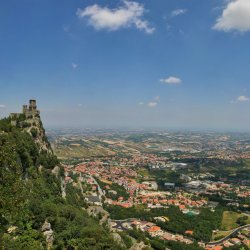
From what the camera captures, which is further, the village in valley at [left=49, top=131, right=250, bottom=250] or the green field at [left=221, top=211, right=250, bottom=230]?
the green field at [left=221, top=211, right=250, bottom=230]

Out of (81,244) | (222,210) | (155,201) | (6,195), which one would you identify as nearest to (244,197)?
(222,210)

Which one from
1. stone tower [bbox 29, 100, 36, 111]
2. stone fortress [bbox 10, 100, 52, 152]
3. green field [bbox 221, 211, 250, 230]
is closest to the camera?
stone fortress [bbox 10, 100, 52, 152]

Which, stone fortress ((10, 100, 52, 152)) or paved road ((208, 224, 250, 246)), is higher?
stone fortress ((10, 100, 52, 152))

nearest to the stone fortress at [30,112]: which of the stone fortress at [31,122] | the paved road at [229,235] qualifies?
the stone fortress at [31,122]

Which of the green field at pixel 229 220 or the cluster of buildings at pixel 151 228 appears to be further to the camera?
the green field at pixel 229 220

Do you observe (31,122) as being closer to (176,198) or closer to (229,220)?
(229,220)

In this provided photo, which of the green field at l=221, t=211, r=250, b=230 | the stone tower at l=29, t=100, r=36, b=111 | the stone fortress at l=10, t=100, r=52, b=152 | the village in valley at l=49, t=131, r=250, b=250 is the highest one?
the stone tower at l=29, t=100, r=36, b=111

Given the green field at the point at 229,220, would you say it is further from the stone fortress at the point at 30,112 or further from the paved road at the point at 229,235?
the stone fortress at the point at 30,112

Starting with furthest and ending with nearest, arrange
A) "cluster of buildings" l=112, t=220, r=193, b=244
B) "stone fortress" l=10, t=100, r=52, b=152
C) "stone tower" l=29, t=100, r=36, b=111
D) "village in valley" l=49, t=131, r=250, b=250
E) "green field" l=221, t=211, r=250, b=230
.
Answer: "green field" l=221, t=211, r=250, b=230
"village in valley" l=49, t=131, r=250, b=250
"cluster of buildings" l=112, t=220, r=193, b=244
"stone tower" l=29, t=100, r=36, b=111
"stone fortress" l=10, t=100, r=52, b=152

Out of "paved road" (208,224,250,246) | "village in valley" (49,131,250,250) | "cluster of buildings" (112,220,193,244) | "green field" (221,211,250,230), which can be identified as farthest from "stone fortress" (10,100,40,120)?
"green field" (221,211,250,230)

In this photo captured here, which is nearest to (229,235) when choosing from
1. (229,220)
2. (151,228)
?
(229,220)

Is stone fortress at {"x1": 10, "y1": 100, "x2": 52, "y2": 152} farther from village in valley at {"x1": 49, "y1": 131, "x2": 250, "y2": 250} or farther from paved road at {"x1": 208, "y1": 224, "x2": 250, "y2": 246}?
paved road at {"x1": 208, "y1": 224, "x2": 250, "y2": 246}

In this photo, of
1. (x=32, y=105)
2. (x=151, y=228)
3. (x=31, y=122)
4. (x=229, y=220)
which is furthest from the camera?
(x=229, y=220)
